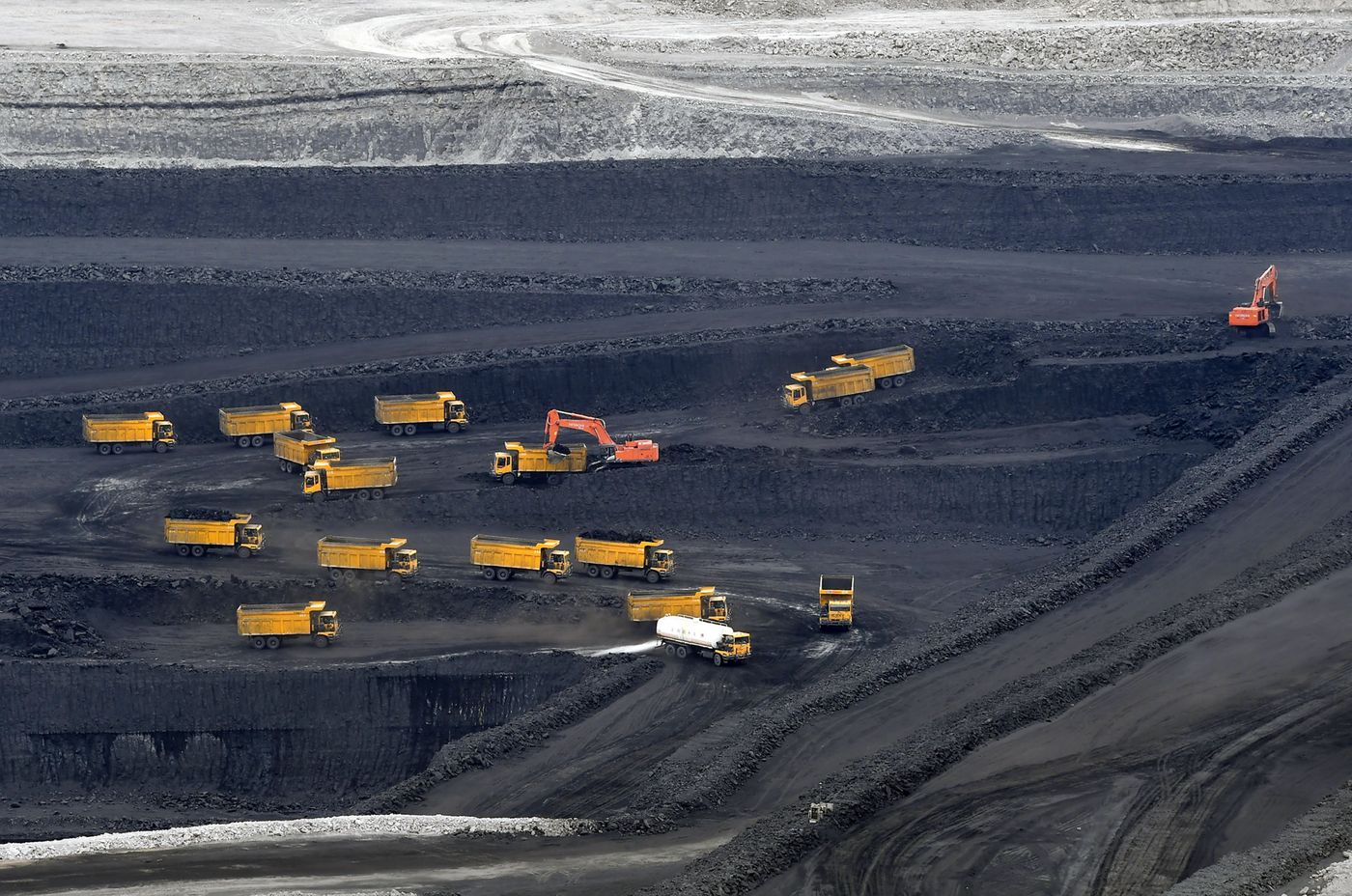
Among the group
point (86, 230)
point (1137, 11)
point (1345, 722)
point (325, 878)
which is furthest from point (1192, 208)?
point (325, 878)

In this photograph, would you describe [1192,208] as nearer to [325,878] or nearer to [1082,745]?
[1082,745]

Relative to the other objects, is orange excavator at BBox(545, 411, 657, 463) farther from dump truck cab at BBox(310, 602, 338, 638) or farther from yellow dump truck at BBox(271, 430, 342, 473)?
dump truck cab at BBox(310, 602, 338, 638)

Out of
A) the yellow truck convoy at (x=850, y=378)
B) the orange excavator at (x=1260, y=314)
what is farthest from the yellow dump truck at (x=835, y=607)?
the orange excavator at (x=1260, y=314)

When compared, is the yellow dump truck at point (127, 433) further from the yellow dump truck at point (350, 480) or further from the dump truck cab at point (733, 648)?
the dump truck cab at point (733, 648)

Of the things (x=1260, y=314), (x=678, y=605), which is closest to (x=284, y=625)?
(x=678, y=605)

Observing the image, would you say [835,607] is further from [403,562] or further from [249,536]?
[249,536]

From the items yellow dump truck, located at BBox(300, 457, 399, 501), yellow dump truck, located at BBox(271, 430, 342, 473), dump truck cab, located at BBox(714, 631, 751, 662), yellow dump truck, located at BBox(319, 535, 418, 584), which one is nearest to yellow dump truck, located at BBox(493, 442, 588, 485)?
yellow dump truck, located at BBox(300, 457, 399, 501)

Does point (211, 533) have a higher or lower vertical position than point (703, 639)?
higher
